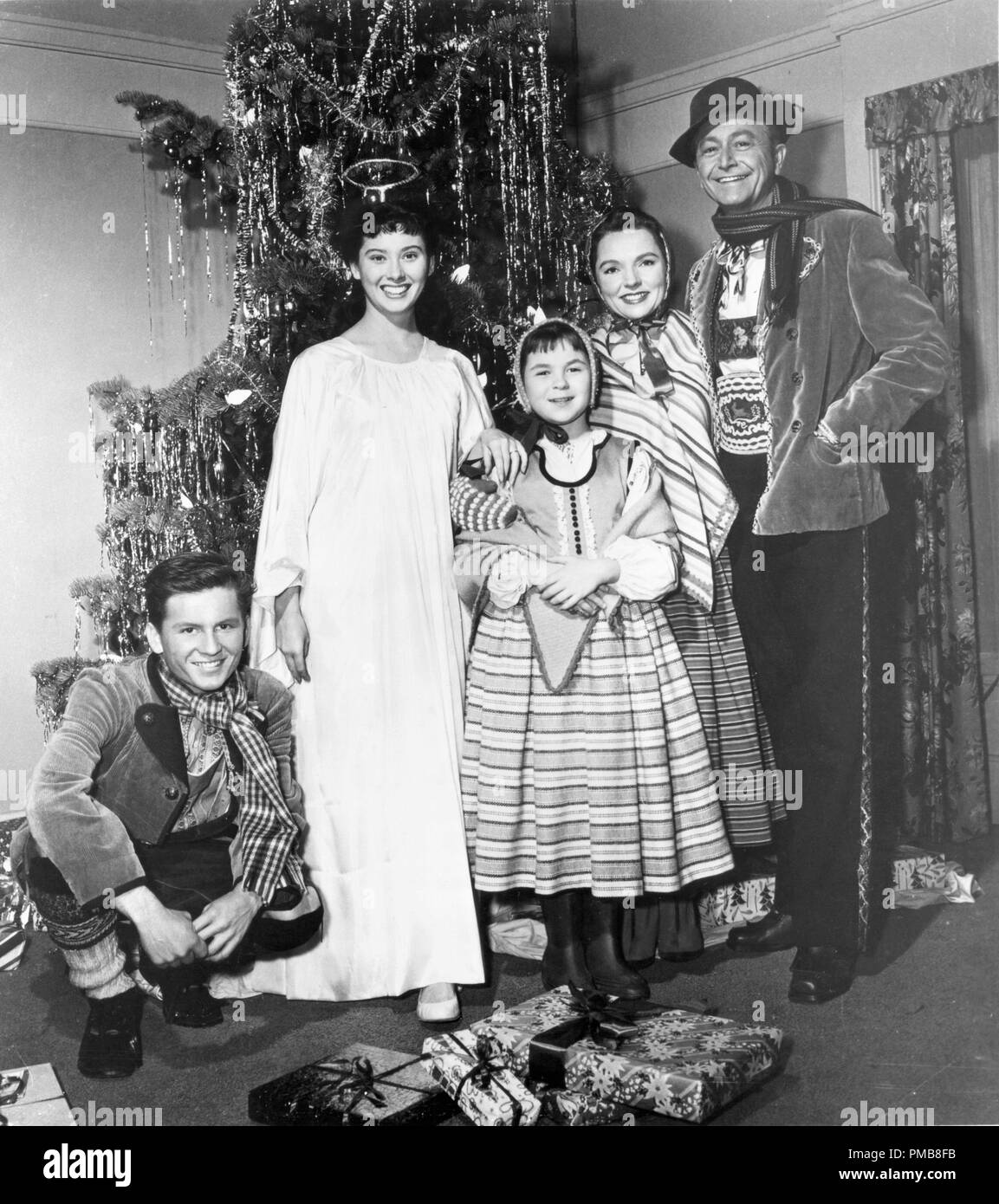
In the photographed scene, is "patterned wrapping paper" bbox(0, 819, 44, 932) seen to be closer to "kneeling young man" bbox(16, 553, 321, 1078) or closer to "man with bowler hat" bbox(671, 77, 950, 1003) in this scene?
"kneeling young man" bbox(16, 553, 321, 1078)

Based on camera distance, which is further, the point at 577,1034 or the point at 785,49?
the point at 785,49

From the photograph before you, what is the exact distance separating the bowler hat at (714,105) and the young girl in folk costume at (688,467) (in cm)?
19

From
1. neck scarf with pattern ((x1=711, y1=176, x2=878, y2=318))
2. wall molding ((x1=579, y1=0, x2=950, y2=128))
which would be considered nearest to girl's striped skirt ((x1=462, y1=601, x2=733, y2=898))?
neck scarf with pattern ((x1=711, y1=176, x2=878, y2=318))

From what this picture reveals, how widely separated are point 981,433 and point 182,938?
6.86ft

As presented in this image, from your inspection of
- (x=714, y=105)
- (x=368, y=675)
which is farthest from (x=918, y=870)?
(x=714, y=105)

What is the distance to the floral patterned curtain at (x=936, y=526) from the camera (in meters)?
2.79

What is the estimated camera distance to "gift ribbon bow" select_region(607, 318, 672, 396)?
2854 mm

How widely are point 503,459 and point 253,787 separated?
893mm

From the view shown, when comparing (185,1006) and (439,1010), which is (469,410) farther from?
(185,1006)

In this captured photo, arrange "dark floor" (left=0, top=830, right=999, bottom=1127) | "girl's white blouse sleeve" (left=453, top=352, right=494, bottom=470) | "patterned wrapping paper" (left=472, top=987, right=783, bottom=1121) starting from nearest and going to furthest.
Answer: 1. "patterned wrapping paper" (left=472, top=987, right=783, bottom=1121)
2. "dark floor" (left=0, top=830, right=999, bottom=1127)
3. "girl's white blouse sleeve" (left=453, top=352, right=494, bottom=470)

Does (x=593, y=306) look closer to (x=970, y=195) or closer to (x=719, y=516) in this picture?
(x=719, y=516)

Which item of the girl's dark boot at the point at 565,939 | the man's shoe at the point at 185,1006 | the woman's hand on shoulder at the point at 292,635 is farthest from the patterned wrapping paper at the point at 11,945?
the girl's dark boot at the point at 565,939

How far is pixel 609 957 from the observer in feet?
9.05

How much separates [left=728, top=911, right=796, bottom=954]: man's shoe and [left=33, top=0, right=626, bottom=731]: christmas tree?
1.35 m
